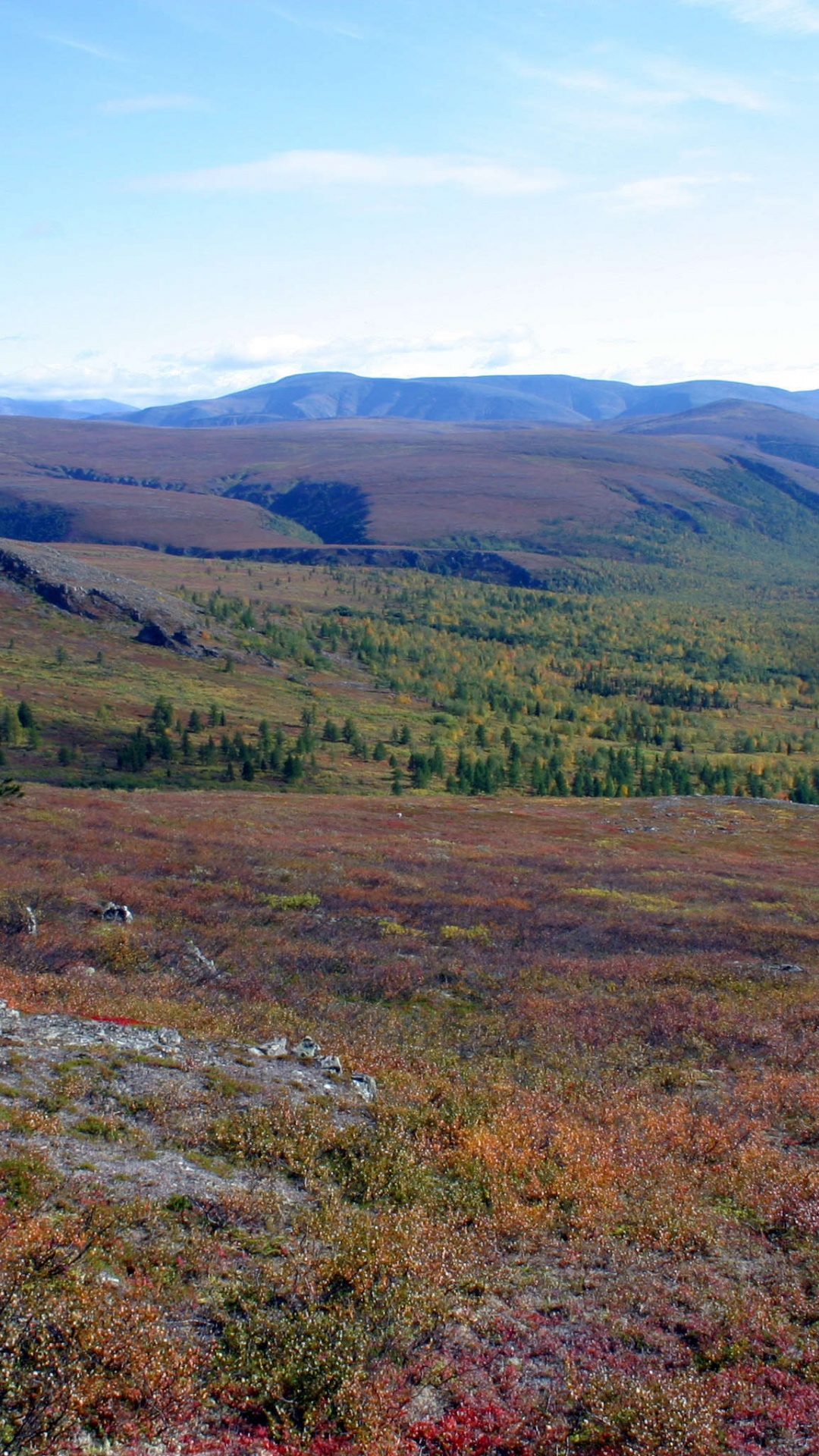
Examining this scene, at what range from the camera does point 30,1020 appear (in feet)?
50.8

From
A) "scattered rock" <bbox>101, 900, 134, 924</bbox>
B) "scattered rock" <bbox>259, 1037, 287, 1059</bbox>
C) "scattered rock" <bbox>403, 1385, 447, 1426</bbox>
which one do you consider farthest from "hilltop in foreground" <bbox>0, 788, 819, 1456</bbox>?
"scattered rock" <bbox>101, 900, 134, 924</bbox>

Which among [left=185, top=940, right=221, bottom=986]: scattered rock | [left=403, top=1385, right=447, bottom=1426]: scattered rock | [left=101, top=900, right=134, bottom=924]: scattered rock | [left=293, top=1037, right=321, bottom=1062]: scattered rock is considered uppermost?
[left=403, top=1385, right=447, bottom=1426]: scattered rock

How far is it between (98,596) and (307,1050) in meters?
123

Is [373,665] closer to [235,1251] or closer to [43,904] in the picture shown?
[43,904]

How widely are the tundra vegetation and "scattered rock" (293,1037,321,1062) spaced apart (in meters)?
0.84

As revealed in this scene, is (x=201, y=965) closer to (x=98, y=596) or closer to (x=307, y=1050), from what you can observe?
(x=307, y=1050)

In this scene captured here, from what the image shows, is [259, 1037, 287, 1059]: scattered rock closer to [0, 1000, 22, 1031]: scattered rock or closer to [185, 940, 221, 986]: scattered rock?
[185, 940, 221, 986]: scattered rock

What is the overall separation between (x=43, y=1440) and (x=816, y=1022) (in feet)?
58.1

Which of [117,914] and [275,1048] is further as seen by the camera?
[117,914]

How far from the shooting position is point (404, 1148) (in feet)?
41.0

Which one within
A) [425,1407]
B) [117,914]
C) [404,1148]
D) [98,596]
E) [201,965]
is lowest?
[201,965]

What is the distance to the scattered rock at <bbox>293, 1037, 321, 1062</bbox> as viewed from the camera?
52.4 feet

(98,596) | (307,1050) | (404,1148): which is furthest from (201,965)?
(98,596)

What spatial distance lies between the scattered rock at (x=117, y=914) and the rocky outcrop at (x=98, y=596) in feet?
336
